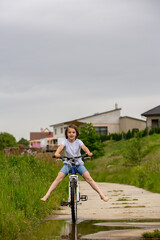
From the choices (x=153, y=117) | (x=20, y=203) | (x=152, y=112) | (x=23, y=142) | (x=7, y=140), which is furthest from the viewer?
(x=23, y=142)

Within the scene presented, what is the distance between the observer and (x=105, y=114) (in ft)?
257

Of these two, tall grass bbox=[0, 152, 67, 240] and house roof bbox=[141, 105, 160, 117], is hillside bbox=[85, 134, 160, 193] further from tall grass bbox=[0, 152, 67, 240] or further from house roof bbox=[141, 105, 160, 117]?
house roof bbox=[141, 105, 160, 117]

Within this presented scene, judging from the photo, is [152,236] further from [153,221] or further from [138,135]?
[138,135]

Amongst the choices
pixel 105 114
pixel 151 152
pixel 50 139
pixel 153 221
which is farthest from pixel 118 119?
pixel 153 221

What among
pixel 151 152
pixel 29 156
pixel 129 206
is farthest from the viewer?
pixel 151 152

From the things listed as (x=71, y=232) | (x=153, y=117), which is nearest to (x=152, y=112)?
(x=153, y=117)

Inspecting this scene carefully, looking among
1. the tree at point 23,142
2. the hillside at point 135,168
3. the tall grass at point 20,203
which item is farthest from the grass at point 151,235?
the tree at point 23,142

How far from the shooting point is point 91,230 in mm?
7391

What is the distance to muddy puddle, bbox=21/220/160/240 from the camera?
6.75 m

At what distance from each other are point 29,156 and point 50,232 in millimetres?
6971

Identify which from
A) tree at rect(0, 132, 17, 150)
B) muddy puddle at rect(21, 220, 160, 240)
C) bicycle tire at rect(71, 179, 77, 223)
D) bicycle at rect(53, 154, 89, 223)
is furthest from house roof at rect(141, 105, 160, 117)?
muddy puddle at rect(21, 220, 160, 240)

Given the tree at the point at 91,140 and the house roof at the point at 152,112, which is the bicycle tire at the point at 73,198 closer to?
the tree at the point at 91,140

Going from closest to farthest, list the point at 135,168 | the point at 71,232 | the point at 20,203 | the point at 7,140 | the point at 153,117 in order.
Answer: the point at 71,232 → the point at 20,203 → the point at 135,168 → the point at 153,117 → the point at 7,140

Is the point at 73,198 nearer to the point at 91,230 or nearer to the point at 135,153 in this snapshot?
the point at 91,230
